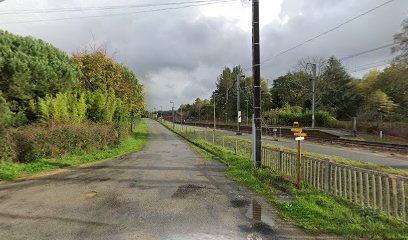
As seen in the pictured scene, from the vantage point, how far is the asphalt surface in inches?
195

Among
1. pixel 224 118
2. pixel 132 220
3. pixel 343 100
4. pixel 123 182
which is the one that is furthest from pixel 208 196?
pixel 224 118

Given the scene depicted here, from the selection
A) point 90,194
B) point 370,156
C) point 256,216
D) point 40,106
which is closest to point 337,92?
point 370,156

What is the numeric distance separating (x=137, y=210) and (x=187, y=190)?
2.12 metres

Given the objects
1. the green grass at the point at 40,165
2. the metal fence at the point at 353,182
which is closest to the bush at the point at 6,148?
the green grass at the point at 40,165

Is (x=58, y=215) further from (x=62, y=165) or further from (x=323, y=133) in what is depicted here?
(x=323, y=133)

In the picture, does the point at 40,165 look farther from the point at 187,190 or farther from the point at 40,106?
the point at 187,190

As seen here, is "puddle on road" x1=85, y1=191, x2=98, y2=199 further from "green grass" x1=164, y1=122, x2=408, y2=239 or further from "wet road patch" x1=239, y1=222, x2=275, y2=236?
"green grass" x1=164, y1=122, x2=408, y2=239

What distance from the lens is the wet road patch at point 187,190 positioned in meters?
7.54

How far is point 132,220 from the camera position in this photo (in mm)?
5582

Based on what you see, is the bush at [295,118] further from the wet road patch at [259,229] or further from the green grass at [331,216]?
the wet road patch at [259,229]

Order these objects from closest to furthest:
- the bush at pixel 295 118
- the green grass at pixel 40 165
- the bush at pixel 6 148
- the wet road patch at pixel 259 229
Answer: the wet road patch at pixel 259 229
the green grass at pixel 40 165
the bush at pixel 6 148
the bush at pixel 295 118

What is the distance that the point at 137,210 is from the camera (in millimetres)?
6238

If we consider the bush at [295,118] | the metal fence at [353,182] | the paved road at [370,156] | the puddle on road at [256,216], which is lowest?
the paved road at [370,156]

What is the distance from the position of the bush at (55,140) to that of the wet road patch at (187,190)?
8.40 m
